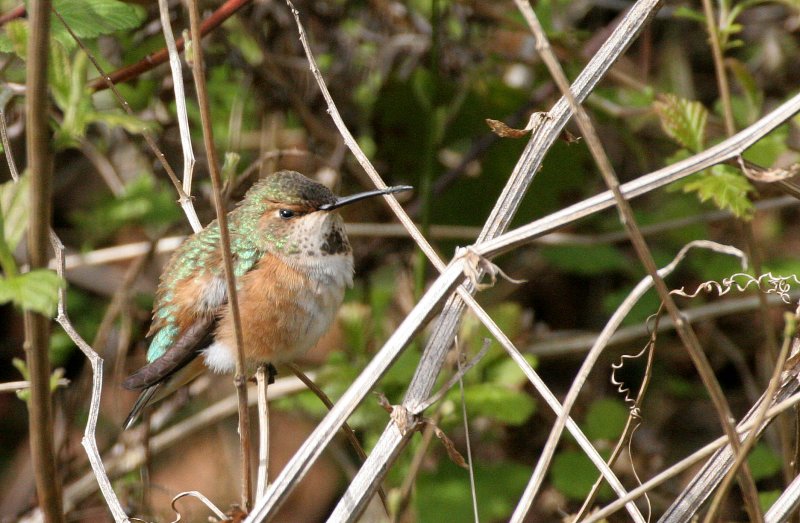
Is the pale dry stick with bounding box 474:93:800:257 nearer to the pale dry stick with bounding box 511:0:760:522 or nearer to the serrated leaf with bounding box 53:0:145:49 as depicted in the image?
the pale dry stick with bounding box 511:0:760:522

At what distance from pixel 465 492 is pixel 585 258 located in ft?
5.13

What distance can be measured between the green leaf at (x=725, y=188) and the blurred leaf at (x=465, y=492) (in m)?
1.83

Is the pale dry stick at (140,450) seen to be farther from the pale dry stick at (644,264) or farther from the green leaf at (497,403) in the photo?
the pale dry stick at (644,264)

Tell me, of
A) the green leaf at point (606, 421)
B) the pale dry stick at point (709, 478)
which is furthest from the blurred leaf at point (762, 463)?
the pale dry stick at point (709, 478)

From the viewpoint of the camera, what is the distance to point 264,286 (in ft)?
10.6

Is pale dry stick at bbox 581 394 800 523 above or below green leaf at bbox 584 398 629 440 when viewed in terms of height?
above

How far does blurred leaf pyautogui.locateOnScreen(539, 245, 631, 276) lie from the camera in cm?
511

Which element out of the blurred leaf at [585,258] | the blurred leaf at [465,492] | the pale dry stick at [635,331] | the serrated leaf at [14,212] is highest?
the blurred leaf at [585,258]

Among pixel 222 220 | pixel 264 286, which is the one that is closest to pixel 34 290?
pixel 222 220

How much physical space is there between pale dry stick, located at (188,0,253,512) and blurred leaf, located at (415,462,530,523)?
2.14 m

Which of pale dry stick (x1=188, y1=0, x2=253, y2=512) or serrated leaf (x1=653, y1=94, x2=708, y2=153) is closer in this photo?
pale dry stick (x1=188, y1=0, x2=253, y2=512)

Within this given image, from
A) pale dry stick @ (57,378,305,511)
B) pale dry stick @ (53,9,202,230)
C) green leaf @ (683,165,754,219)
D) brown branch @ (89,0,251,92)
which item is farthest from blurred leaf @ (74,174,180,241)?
green leaf @ (683,165,754,219)

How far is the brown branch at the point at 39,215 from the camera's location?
148cm

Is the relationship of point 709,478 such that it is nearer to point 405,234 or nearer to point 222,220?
point 222,220
